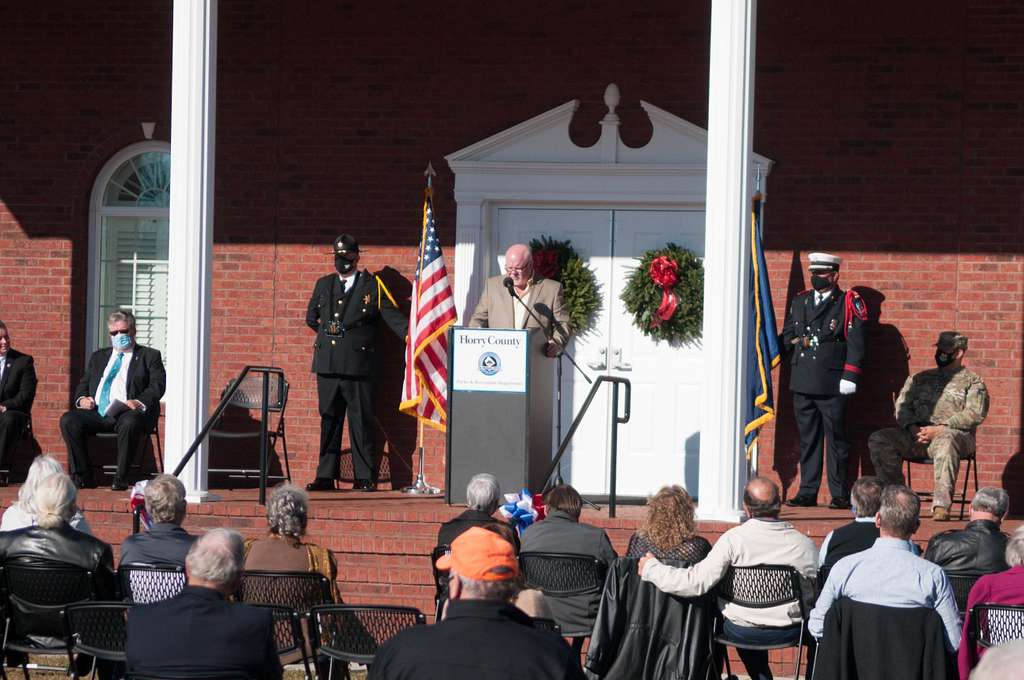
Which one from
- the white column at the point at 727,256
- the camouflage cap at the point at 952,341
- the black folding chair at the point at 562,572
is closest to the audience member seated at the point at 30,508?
the black folding chair at the point at 562,572

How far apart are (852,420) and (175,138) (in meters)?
5.32

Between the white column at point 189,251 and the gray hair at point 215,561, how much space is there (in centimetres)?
496

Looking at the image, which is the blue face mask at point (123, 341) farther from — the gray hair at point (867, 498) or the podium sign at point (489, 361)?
the gray hair at point (867, 498)

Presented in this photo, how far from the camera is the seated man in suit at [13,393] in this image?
11016 mm

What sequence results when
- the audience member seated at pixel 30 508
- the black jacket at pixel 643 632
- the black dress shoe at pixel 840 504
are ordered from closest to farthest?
the black jacket at pixel 643 632 → the audience member seated at pixel 30 508 → the black dress shoe at pixel 840 504

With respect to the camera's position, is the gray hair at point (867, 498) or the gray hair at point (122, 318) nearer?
the gray hair at point (867, 498)

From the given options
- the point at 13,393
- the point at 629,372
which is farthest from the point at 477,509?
the point at 13,393

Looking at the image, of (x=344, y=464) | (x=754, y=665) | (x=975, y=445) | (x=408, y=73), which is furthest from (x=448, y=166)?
(x=754, y=665)

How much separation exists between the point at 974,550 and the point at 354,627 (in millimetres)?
2788

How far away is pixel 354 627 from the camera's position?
18.5ft

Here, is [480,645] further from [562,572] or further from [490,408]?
[490,408]

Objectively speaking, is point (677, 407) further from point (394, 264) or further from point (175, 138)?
point (175, 138)

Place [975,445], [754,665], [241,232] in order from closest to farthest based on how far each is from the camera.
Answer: [754,665] < [975,445] < [241,232]

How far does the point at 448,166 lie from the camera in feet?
37.4
